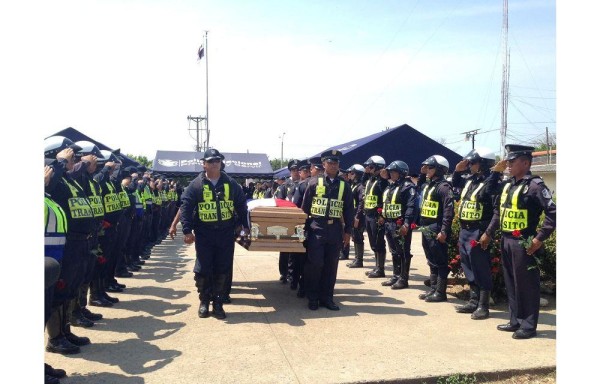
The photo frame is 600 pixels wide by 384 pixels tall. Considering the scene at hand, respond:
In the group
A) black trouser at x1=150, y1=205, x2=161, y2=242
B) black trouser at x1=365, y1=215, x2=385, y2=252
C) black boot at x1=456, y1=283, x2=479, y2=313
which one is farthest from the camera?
black trouser at x1=150, y1=205, x2=161, y2=242

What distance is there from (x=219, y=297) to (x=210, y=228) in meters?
0.87

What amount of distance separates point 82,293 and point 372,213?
4.94 meters

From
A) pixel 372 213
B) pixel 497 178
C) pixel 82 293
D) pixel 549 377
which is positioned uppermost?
pixel 497 178

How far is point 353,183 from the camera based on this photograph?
1105 centimetres

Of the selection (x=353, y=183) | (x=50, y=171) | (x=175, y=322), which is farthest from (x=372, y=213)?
(x=50, y=171)

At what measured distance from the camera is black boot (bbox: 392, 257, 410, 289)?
757cm

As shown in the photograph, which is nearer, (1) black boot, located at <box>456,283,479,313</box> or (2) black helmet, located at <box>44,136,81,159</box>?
(2) black helmet, located at <box>44,136,81,159</box>

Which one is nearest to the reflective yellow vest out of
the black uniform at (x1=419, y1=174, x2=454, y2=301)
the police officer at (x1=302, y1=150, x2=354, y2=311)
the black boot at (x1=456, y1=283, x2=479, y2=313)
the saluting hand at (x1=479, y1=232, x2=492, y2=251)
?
the police officer at (x1=302, y1=150, x2=354, y2=311)

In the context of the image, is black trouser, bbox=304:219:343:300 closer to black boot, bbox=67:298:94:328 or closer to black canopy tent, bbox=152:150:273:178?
black boot, bbox=67:298:94:328

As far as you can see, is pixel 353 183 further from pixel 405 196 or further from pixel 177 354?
pixel 177 354

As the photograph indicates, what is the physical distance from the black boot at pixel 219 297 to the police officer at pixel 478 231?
120 inches

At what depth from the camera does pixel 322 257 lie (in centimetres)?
639

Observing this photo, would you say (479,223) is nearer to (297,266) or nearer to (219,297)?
(297,266)

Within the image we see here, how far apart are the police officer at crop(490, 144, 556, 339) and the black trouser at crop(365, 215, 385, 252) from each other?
10.3 ft
